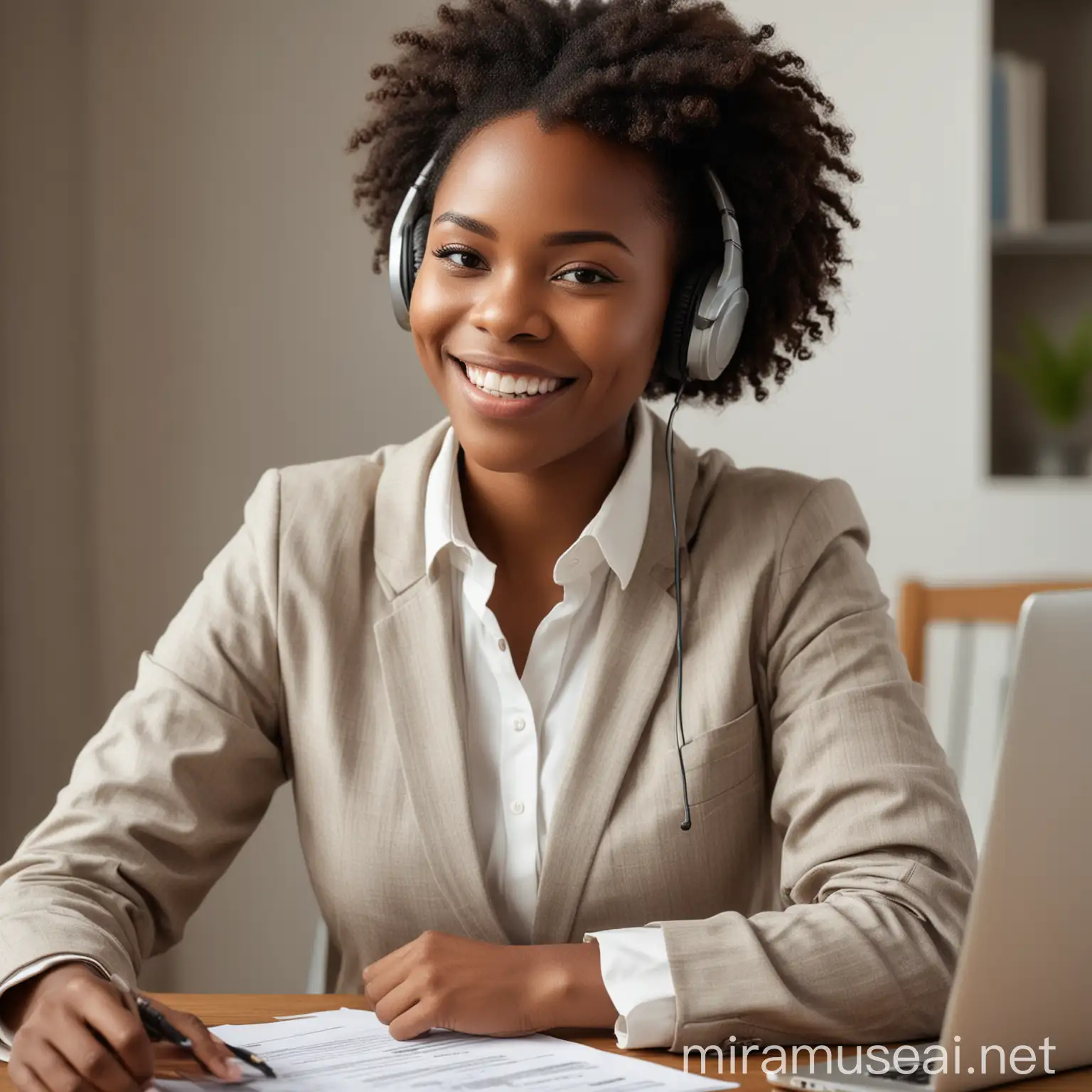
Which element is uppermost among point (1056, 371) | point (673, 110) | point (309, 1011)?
point (673, 110)

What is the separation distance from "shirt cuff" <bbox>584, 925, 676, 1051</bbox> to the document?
0.03 meters

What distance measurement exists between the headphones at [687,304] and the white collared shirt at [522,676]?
0.06 metres

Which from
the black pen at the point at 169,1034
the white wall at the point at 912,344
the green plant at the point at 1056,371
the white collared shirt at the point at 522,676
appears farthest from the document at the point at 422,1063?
the green plant at the point at 1056,371

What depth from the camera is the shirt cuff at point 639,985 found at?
37.4 inches

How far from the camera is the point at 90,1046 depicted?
0.87 m

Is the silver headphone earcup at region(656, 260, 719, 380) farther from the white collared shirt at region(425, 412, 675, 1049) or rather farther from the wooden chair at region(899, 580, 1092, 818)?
the wooden chair at region(899, 580, 1092, 818)

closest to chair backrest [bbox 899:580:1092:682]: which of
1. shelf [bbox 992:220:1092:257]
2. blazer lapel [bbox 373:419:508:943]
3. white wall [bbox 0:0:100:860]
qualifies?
blazer lapel [bbox 373:419:508:943]

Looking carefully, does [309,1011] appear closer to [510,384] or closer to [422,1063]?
[422,1063]

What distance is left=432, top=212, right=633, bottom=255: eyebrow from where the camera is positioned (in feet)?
3.84

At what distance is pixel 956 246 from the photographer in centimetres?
258

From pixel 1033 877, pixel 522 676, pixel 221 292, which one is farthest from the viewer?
pixel 221 292

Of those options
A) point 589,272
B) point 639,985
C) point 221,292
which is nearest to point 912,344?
point 221,292

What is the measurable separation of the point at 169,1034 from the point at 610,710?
468mm

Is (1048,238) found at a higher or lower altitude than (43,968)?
higher
